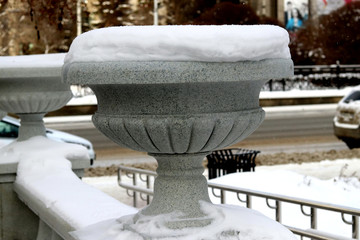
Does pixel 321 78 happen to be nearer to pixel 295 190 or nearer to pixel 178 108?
pixel 295 190

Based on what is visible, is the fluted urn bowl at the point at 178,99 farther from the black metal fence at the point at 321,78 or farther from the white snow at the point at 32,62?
the black metal fence at the point at 321,78

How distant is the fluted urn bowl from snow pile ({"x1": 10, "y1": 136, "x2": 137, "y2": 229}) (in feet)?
2.94

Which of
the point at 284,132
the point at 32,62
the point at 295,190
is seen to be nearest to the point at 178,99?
the point at 32,62

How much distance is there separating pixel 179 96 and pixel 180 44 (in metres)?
0.22

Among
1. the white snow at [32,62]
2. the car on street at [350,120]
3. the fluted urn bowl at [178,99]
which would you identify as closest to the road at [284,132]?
the car on street at [350,120]

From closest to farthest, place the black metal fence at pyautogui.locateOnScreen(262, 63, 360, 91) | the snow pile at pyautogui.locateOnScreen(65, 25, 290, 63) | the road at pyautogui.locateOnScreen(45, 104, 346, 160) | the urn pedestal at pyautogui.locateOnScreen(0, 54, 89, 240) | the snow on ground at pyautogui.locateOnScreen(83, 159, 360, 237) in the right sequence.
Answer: the snow pile at pyautogui.locateOnScreen(65, 25, 290, 63) → the urn pedestal at pyautogui.locateOnScreen(0, 54, 89, 240) → the snow on ground at pyautogui.locateOnScreen(83, 159, 360, 237) → the road at pyautogui.locateOnScreen(45, 104, 346, 160) → the black metal fence at pyautogui.locateOnScreen(262, 63, 360, 91)

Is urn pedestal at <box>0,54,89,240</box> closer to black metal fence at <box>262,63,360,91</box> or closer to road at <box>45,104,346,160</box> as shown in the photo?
road at <box>45,104,346,160</box>

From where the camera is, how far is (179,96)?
257 cm

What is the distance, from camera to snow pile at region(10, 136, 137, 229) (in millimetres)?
3584

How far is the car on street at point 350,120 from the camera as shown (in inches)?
606

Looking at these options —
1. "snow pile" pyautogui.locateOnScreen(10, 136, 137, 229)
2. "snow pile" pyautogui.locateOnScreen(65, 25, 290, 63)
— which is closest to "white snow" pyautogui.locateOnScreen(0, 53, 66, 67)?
"snow pile" pyautogui.locateOnScreen(10, 136, 137, 229)

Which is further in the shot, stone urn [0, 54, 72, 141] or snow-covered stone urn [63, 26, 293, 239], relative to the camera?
stone urn [0, 54, 72, 141]

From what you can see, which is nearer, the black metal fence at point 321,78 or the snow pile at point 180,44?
the snow pile at point 180,44

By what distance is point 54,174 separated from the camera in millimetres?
4742
